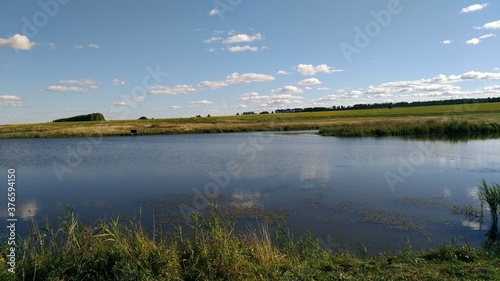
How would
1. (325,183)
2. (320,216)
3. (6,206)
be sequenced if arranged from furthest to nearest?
(325,183), (6,206), (320,216)

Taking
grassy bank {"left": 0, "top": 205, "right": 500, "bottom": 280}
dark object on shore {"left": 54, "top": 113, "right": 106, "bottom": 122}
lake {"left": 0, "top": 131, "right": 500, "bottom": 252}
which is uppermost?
dark object on shore {"left": 54, "top": 113, "right": 106, "bottom": 122}

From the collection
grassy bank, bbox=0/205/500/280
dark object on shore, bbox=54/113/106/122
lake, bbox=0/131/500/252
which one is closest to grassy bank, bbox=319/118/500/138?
lake, bbox=0/131/500/252

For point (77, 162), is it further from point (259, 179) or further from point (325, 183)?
point (325, 183)

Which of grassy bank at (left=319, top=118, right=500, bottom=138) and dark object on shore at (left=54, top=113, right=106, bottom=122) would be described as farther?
dark object on shore at (left=54, top=113, right=106, bottom=122)

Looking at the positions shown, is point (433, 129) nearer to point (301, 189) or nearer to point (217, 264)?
point (301, 189)

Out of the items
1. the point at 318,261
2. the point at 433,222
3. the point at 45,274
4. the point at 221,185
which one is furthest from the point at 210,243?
the point at 221,185

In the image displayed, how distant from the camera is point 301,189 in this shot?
13.4 metres

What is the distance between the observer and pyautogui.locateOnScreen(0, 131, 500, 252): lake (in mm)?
8992

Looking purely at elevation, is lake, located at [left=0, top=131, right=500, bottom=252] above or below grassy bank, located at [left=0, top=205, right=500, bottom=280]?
below

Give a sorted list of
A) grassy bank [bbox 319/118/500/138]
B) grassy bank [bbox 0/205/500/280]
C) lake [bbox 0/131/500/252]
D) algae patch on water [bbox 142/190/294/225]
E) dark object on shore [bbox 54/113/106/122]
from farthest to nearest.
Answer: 1. dark object on shore [bbox 54/113/106/122]
2. grassy bank [bbox 319/118/500/138]
3. algae patch on water [bbox 142/190/294/225]
4. lake [bbox 0/131/500/252]
5. grassy bank [bbox 0/205/500/280]

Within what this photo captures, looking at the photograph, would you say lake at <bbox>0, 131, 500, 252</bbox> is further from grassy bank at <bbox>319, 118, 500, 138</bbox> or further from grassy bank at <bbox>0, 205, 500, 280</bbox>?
grassy bank at <bbox>319, 118, 500, 138</bbox>

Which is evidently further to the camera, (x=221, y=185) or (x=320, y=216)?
(x=221, y=185)

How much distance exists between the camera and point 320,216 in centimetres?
995

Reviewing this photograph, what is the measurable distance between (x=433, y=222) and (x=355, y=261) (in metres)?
4.33
